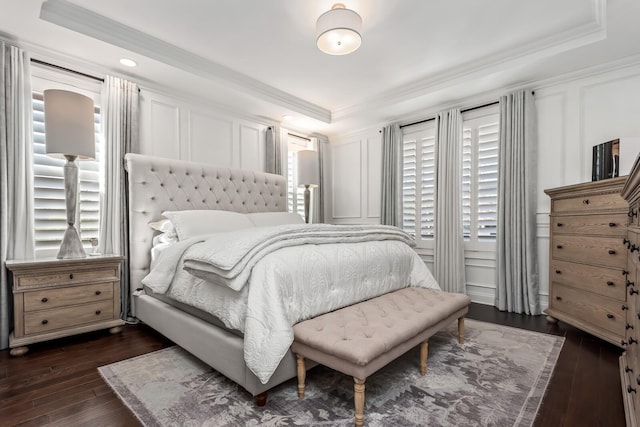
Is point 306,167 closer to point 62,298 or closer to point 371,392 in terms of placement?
point 62,298

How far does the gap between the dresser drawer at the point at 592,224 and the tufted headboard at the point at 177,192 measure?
309cm

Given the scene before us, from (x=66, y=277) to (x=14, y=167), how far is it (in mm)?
960

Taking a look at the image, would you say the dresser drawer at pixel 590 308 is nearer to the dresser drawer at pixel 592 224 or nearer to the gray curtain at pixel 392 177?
the dresser drawer at pixel 592 224

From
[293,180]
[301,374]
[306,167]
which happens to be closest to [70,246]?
[301,374]

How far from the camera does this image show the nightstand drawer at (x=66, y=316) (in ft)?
7.36

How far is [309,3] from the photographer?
238cm

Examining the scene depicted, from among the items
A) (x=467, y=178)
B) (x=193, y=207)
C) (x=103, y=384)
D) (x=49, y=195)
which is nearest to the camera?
(x=103, y=384)

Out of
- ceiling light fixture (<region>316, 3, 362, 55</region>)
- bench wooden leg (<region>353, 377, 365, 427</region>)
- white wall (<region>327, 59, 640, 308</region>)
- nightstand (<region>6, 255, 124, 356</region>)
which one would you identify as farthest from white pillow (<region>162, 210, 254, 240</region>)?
white wall (<region>327, 59, 640, 308</region>)

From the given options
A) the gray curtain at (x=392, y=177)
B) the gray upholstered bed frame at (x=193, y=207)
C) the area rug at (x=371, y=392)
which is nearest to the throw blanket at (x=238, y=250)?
the gray upholstered bed frame at (x=193, y=207)

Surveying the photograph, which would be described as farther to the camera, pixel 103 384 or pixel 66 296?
pixel 66 296

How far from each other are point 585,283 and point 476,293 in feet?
4.46

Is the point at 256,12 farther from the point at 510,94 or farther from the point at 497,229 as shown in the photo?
the point at 497,229

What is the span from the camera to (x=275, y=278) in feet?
5.24

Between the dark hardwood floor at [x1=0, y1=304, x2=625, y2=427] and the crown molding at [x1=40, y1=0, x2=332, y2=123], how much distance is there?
240 cm
